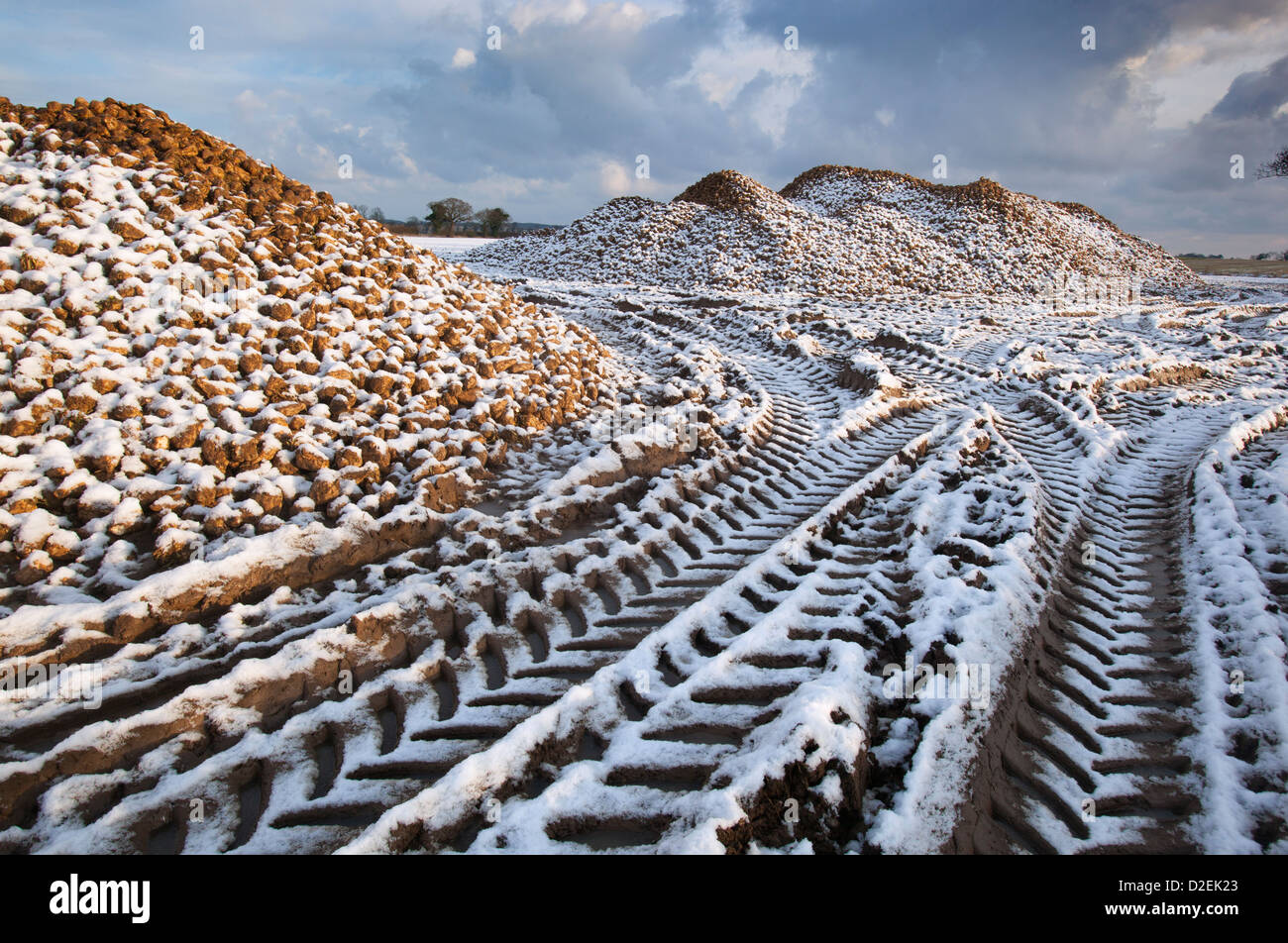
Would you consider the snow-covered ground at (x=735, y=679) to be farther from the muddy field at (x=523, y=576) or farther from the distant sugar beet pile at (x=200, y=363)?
the distant sugar beet pile at (x=200, y=363)

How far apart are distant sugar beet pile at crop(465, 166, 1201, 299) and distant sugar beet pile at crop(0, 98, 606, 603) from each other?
14.9 metres

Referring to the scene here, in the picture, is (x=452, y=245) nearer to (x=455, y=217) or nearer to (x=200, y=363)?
(x=455, y=217)

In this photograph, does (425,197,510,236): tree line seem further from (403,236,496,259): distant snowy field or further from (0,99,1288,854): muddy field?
(0,99,1288,854): muddy field

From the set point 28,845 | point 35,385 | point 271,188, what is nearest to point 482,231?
point 271,188

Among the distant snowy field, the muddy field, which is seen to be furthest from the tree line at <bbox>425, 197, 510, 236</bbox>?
the muddy field

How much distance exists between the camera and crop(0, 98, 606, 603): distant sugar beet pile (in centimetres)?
357

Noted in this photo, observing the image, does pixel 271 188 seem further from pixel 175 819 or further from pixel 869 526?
pixel 869 526

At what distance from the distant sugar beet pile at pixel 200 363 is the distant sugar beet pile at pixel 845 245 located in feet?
48.7

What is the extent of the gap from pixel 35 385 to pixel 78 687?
226 cm

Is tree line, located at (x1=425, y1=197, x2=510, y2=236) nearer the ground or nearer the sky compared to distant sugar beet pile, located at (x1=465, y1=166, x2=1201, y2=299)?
nearer the sky

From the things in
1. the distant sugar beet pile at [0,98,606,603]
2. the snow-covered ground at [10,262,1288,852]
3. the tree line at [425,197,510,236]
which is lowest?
the snow-covered ground at [10,262,1288,852]

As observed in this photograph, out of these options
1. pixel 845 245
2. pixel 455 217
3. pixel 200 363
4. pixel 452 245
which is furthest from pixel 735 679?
pixel 455 217

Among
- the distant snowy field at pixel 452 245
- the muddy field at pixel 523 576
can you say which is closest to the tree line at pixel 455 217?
the distant snowy field at pixel 452 245
